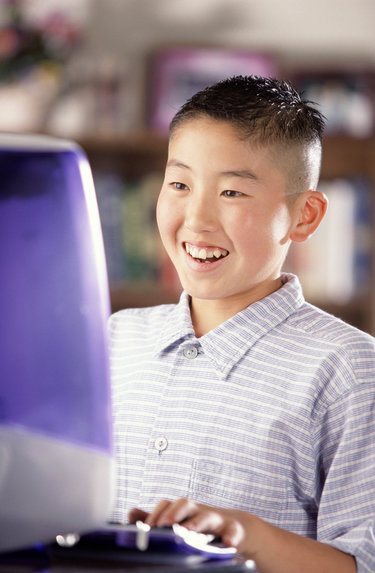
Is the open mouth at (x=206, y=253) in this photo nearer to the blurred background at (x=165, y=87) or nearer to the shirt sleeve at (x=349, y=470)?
the shirt sleeve at (x=349, y=470)

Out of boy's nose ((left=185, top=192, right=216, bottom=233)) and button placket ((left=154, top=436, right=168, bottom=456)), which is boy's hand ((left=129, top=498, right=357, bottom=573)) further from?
boy's nose ((left=185, top=192, right=216, bottom=233))

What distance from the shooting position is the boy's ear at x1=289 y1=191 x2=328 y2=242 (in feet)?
3.65

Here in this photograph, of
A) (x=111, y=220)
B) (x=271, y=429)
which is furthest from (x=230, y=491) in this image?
(x=111, y=220)

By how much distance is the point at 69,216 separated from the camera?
61 centimetres

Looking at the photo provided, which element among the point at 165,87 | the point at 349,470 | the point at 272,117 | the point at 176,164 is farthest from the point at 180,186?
the point at 165,87

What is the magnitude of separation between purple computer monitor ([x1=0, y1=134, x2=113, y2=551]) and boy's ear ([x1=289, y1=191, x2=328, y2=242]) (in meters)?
0.53

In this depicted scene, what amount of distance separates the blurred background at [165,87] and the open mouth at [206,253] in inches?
64.6

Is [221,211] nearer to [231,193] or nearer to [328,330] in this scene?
[231,193]

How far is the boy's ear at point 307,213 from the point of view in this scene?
43.8 inches

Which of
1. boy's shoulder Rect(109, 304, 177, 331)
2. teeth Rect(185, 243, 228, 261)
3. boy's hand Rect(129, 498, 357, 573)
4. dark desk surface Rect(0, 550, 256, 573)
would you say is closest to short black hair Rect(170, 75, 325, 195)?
teeth Rect(185, 243, 228, 261)

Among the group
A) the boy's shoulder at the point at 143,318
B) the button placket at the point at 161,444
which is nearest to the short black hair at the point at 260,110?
the boy's shoulder at the point at 143,318

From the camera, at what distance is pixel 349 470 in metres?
0.94

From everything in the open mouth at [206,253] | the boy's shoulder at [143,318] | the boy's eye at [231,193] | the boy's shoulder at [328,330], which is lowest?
the boy's shoulder at [143,318]

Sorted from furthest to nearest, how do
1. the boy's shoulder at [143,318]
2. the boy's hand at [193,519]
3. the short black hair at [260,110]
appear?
the boy's shoulder at [143,318]
the short black hair at [260,110]
the boy's hand at [193,519]
